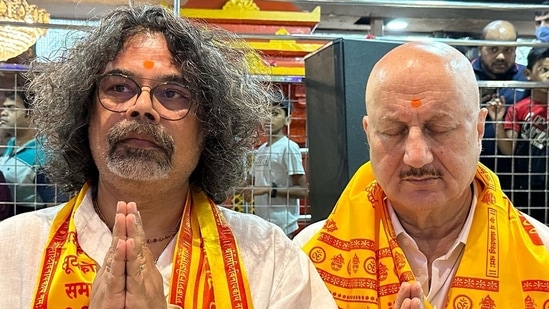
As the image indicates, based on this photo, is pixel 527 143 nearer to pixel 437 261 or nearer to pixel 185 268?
pixel 437 261

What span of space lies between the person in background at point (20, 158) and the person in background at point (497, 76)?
194 centimetres

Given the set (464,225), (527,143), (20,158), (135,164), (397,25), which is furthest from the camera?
(397,25)

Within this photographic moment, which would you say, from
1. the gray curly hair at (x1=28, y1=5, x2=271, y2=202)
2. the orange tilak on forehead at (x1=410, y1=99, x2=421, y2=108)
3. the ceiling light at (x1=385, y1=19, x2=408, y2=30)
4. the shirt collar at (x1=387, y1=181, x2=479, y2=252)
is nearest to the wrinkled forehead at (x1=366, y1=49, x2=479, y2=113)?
the orange tilak on forehead at (x1=410, y1=99, x2=421, y2=108)

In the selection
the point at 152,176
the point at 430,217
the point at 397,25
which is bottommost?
the point at 430,217

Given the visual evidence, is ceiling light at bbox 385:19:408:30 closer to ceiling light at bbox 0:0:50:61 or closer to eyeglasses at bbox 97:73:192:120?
ceiling light at bbox 0:0:50:61

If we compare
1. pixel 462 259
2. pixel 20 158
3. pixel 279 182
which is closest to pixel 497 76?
pixel 279 182

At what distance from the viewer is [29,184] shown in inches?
99.9

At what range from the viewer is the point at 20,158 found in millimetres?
2672

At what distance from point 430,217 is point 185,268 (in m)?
0.70

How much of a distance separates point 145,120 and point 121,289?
1.49 feet

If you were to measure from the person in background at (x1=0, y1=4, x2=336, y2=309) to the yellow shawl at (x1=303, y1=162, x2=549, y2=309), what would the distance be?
157mm

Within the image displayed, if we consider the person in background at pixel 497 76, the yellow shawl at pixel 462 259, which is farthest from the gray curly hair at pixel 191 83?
the person in background at pixel 497 76

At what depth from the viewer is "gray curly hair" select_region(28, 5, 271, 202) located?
5.52 feet

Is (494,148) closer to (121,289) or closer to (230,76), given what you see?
(230,76)
